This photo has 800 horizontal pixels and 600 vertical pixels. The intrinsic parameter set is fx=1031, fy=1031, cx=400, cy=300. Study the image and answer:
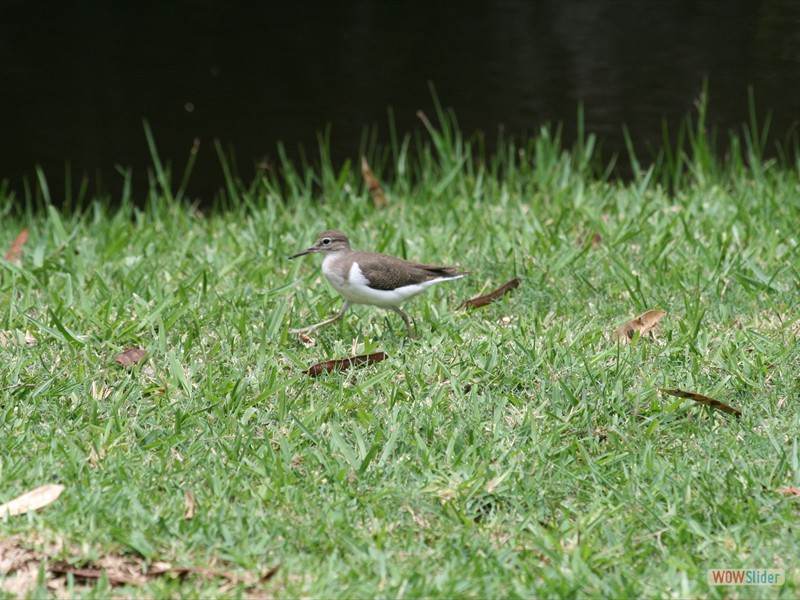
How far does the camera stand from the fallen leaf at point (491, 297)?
16.5ft

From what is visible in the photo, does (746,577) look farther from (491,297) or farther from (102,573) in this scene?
(491,297)

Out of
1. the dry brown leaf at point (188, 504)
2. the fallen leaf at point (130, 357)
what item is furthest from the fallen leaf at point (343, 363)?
the dry brown leaf at point (188, 504)

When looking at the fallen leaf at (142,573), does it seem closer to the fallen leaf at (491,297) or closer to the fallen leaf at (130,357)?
the fallen leaf at (130,357)

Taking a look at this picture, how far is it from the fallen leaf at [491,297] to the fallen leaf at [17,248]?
271 centimetres

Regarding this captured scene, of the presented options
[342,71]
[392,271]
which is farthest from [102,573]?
[342,71]

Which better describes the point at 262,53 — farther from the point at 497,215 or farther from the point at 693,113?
the point at 497,215

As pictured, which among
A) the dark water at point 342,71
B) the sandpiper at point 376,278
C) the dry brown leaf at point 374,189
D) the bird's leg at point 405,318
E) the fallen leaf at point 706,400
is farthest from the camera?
the dark water at point 342,71

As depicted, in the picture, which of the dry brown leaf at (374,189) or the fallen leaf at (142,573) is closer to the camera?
the fallen leaf at (142,573)

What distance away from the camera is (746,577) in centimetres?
296

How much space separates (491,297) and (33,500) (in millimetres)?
2520

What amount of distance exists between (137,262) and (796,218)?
3806mm

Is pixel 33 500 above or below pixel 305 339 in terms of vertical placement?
above

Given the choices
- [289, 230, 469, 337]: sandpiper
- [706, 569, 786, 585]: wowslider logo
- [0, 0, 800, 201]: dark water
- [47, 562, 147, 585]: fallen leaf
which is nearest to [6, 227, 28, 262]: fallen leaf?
[289, 230, 469, 337]: sandpiper

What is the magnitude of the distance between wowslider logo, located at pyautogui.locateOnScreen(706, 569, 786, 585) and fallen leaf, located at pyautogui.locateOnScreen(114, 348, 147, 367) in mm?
2474
